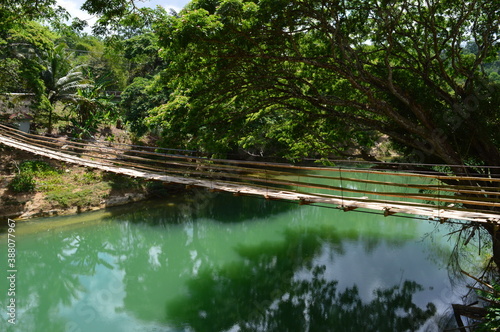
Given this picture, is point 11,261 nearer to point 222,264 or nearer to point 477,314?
point 222,264

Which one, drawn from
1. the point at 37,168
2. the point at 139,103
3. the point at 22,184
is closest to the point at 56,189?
the point at 22,184

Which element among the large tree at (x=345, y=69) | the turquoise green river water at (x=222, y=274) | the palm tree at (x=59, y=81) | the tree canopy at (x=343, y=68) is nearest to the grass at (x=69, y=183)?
the turquoise green river water at (x=222, y=274)

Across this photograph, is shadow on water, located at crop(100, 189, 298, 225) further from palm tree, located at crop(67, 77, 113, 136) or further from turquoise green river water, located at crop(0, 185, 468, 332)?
palm tree, located at crop(67, 77, 113, 136)

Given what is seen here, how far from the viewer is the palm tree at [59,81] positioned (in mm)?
11633

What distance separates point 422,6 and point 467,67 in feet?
3.95

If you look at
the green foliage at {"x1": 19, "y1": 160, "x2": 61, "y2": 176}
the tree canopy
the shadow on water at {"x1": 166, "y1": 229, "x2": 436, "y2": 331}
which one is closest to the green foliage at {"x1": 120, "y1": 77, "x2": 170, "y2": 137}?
the green foliage at {"x1": 19, "y1": 160, "x2": 61, "y2": 176}

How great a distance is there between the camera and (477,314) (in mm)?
4113

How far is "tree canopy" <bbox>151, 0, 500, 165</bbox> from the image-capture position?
454 cm

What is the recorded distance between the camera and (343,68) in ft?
16.4

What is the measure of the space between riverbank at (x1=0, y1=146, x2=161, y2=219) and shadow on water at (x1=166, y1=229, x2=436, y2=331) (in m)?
4.60

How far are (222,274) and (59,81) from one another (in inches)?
371

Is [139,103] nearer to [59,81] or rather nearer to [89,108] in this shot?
[89,108]

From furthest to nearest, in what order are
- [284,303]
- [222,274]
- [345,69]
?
1. [222,274]
2. [284,303]
3. [345,69]

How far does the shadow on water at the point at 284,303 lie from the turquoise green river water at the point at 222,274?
0.05 ft
